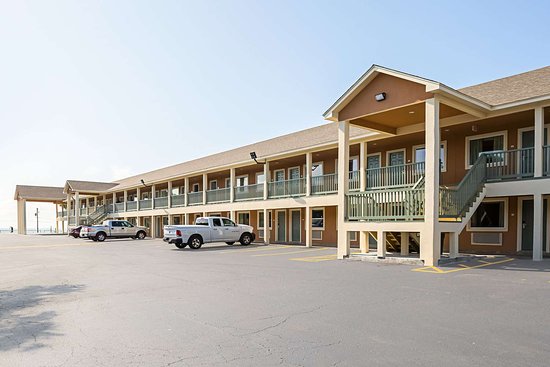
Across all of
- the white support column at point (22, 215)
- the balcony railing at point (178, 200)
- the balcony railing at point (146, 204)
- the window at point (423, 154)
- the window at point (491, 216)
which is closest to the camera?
the window at point (491, 216)

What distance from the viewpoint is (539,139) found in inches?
531

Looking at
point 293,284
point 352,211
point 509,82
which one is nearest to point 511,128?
point 509,82

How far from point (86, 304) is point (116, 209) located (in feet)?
135

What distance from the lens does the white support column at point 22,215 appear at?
2251 inches

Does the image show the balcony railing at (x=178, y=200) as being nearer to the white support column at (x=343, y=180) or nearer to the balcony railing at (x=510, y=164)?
the white support column at (x=343, y=180)

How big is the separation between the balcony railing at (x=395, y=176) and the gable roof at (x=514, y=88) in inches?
144

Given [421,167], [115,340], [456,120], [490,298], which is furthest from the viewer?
[421,167]

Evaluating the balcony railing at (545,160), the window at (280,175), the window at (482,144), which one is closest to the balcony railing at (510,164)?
the balcony railing at (545,160)

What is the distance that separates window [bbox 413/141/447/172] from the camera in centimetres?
1812

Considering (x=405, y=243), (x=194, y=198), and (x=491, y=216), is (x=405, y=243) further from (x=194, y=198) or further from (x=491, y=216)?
(x=194, y=198)

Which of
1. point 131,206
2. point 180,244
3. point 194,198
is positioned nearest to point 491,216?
point 180,244

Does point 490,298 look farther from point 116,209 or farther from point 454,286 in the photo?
point 116,209

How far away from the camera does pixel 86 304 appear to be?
7.63 m

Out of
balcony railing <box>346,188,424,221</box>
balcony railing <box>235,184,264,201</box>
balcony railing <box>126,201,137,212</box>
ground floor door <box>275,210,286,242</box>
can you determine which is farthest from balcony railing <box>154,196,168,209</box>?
balcony railing <box>346,188,424,221</box>
